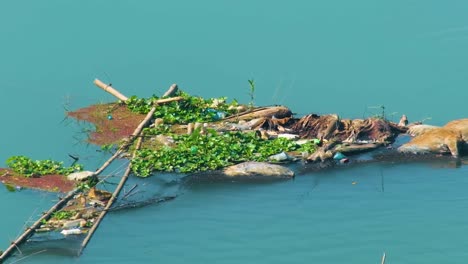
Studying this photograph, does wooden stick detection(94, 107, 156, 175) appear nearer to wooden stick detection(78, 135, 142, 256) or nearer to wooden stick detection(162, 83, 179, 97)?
wooden stick detection(78, 135, 142, 256)

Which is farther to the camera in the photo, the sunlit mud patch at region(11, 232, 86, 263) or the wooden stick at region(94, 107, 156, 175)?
the wooden stick at region(94, 107, 156, 175)

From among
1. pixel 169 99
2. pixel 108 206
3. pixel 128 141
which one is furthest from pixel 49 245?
pixel 169 99

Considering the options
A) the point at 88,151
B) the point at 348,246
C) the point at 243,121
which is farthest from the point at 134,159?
the point at 348,246

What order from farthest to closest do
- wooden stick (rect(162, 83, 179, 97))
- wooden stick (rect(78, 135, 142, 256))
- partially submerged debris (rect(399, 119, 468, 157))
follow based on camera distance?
wooden stick (rect(162, 83, 179, 97)), partially submerged debris (rect(399, 119, 468, 157)), wooden stick (rect(78, 135, 142, 256))

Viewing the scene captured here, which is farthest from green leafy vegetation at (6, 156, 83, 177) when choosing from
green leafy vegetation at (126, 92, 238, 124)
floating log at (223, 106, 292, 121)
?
floating log at (223, 106, 292, 121)

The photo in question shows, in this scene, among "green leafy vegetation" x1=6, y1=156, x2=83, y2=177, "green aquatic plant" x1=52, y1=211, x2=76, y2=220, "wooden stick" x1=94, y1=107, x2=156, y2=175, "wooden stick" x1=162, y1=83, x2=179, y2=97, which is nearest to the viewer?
"green aquatic plant" x1=52, y1=211, x2=76, y2=220

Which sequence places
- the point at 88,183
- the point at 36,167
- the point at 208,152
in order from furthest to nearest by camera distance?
the point at 208,152, the point at 36,167, the point at 88,183

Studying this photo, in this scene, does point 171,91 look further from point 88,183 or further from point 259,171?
point 88,183
